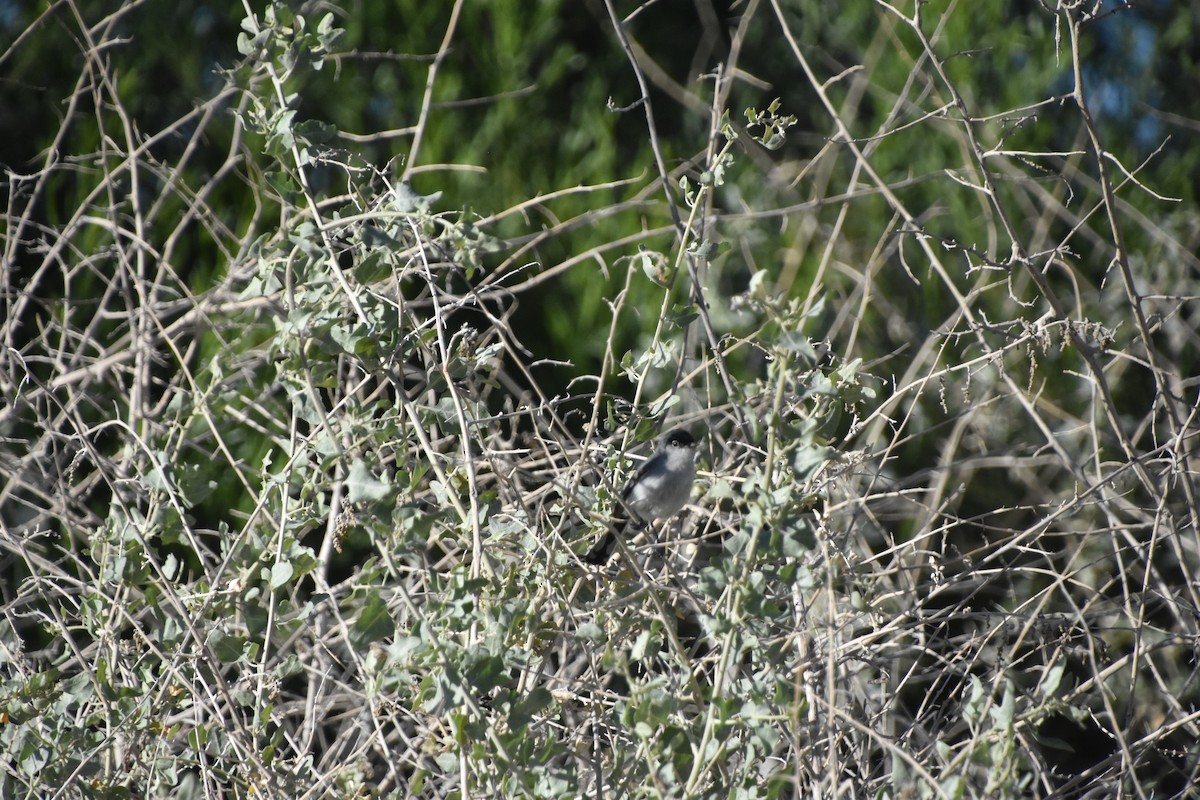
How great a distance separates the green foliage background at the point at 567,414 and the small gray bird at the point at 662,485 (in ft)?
0.33

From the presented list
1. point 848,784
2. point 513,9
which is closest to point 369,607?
point 848,784

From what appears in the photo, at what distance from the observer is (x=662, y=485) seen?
333 cm

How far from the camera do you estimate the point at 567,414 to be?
7.91ft

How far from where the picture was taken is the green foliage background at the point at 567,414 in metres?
1.86

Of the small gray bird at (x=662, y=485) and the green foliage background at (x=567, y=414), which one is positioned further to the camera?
the small gray bird at (x=662, y=485)

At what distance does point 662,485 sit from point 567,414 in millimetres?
974

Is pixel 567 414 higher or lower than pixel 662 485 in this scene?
higher

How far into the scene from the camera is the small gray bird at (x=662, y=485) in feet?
10.5

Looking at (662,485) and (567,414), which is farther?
(662,485)

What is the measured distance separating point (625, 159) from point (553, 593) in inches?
147

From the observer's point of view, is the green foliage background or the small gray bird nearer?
the green foliage background

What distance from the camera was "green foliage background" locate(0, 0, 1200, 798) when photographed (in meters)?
1.86

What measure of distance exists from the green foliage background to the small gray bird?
101 mm

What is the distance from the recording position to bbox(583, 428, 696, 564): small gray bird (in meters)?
3.19
